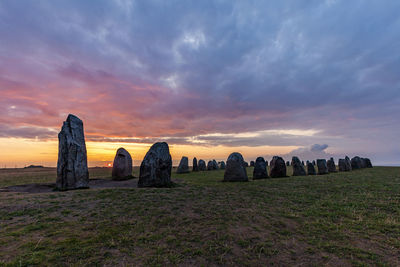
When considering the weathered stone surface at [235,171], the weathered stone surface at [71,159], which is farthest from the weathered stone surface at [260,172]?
the weathered stone surface at [71,159]

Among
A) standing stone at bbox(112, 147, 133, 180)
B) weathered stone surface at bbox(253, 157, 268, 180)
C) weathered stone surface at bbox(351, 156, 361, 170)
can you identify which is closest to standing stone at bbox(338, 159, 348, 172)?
weathered stone surface at bbox(351, 156, 361, 170)

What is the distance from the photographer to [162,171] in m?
12.1

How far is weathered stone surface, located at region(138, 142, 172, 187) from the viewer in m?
11.8

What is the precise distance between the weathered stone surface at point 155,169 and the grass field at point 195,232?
363cm

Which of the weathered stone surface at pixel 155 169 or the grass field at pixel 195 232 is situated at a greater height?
the weathered stone surface at pixel 155 169

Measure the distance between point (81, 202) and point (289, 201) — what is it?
859 cm

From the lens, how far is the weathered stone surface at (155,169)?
38.8ft

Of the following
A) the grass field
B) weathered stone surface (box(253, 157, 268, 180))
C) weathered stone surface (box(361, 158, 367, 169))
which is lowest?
the grass field

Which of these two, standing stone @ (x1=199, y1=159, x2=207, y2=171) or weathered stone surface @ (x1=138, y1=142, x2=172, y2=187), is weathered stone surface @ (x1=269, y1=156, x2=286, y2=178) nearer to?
weathered stone surface @ (x1=138, y1=142, x2=172, y2=187)

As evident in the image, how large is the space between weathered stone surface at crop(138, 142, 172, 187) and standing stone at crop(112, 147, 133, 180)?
551 cm

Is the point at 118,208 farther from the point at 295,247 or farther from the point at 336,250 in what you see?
the point at 336,250

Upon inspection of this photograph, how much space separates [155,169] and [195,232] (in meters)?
7.47

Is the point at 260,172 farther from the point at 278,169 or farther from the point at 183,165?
the point at 183,165

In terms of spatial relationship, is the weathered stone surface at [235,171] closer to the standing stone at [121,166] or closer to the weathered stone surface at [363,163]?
the standing stone at [121,166]
